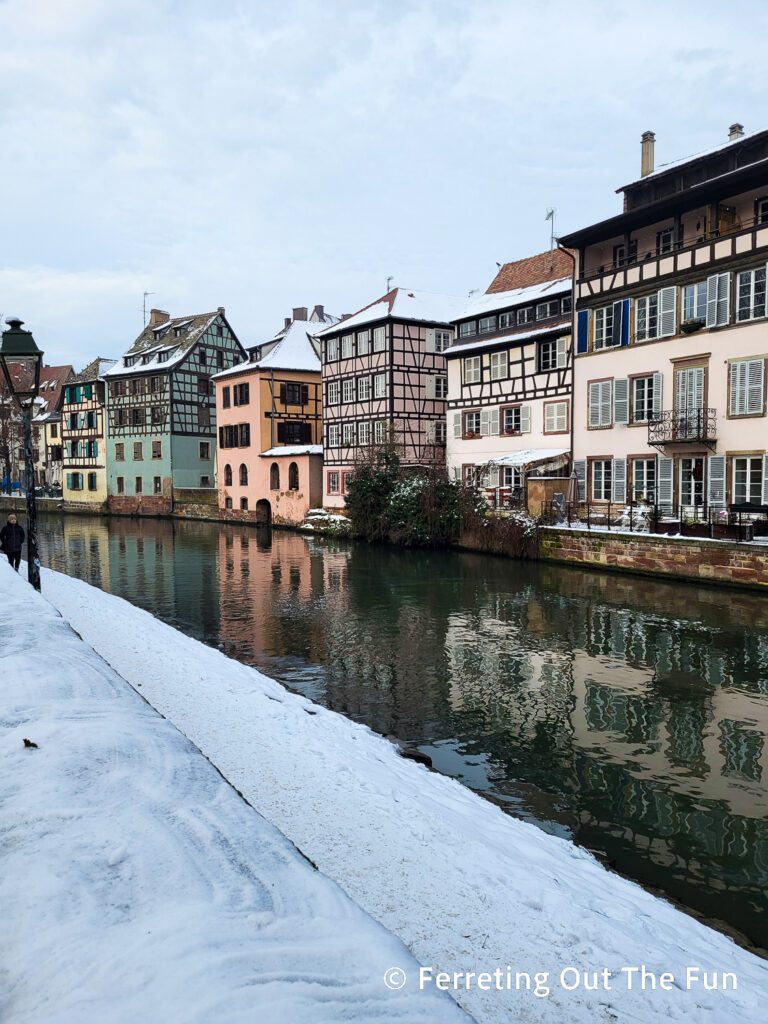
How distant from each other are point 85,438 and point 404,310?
32.9 meters

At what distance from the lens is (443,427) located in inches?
1544

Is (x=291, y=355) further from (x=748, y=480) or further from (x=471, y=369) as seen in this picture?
(x=748, y=480)

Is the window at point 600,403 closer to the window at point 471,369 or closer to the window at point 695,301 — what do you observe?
the window at point 695,301

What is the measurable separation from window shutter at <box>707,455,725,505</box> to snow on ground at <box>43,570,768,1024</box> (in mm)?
18409

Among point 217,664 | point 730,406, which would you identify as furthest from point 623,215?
point 217,664

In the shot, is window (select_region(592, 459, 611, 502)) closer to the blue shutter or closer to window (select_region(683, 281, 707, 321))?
the blue shutter

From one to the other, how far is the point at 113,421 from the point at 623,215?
4343cm

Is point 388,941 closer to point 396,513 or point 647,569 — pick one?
point 647,569

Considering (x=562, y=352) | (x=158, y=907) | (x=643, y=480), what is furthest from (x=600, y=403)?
(x=158, y=907)

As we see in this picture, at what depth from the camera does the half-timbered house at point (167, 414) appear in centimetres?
5312

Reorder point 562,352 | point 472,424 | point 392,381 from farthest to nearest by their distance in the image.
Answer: point 392,381 < point 472,424 < point 562,352

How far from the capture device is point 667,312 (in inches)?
960

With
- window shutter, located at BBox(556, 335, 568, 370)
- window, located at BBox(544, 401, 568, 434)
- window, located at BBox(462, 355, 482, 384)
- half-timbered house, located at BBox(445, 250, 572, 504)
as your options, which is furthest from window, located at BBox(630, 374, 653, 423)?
window, located at BBox(462, 355, 482, 384)

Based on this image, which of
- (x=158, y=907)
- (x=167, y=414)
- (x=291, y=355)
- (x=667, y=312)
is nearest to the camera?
(x=158, y=907)
